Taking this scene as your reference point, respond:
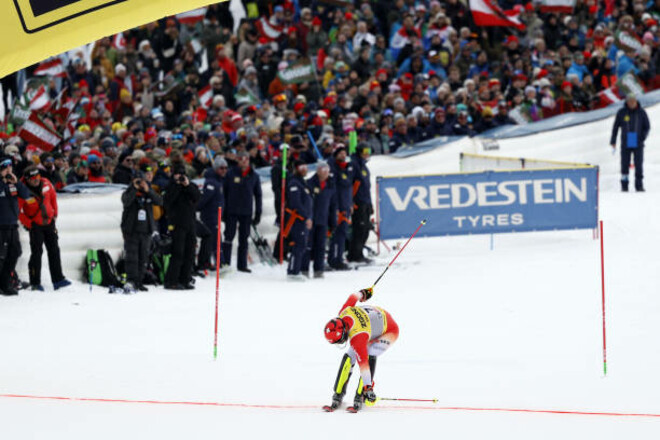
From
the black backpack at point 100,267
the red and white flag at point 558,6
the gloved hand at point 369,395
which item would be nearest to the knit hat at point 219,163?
the black backpack at point 100,267

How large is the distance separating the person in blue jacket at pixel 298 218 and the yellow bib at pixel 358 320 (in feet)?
21.5

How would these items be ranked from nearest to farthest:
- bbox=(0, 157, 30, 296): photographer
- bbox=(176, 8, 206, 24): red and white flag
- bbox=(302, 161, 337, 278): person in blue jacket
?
1. bbox=(0, 157, 30, 296): photographer
2. bbox=(302, 161, 337, 278): person in blue jacket
3. bbox=(176, 8, 206, 24): red and white flag

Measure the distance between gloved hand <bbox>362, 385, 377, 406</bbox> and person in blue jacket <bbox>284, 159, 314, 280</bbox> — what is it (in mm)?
6778

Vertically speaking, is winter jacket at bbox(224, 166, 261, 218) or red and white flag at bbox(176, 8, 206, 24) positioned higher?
red and white flag at bbox(176, 8, 206, 24)

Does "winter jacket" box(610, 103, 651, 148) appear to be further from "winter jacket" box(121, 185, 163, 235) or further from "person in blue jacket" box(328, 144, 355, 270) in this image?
"winter jacket" box(121, 185, 163, 235)

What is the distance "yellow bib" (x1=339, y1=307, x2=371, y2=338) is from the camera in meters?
8.51

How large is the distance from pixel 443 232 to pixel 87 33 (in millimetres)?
10083

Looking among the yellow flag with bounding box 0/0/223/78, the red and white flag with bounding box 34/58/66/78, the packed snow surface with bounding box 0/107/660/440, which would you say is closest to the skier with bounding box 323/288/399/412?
the packed snow surface with bounding box 0/107/660/440

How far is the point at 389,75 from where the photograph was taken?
21422mm

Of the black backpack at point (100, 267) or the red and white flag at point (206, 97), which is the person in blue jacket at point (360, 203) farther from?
the red and white flag at point (206, 97)

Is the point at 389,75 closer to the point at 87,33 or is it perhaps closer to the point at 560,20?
the point at 560,20

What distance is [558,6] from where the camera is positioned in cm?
2281

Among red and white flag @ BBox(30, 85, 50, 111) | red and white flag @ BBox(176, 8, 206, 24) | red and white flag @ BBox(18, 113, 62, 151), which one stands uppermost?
red and white flag @ BBox(176, 8, 206, 24)

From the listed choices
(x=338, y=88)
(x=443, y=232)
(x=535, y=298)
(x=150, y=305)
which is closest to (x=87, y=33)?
(x=150, y=305)
